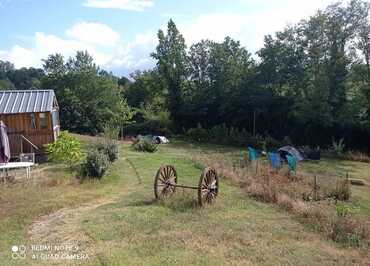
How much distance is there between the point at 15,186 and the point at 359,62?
1009 inches

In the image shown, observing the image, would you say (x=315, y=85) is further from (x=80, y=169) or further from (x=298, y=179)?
(x=80, y=169)

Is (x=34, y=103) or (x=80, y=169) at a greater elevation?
(x=34, y=103)

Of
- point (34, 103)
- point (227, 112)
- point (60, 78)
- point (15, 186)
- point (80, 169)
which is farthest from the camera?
point (60, 78)

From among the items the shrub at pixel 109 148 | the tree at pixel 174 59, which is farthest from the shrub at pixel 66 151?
the tree at pixel 174 59

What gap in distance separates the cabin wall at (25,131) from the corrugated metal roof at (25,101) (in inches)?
9.1

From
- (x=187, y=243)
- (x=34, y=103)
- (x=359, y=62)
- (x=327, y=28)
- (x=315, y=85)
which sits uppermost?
(x=327, y=28)

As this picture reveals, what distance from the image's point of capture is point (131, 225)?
7.77m

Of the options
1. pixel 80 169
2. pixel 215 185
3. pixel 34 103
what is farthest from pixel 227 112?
pixel 215 185

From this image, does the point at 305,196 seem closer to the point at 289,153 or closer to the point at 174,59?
the point at 289,153

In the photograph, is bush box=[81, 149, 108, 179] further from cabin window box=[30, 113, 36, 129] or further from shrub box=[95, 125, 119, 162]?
cabin window box=[30, 113, 36, 129]

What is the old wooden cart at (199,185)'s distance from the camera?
936cm

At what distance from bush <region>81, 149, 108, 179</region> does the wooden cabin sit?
499 cm

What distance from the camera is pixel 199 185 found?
904 centimetres

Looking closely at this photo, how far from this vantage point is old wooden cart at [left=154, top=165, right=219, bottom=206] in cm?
936
